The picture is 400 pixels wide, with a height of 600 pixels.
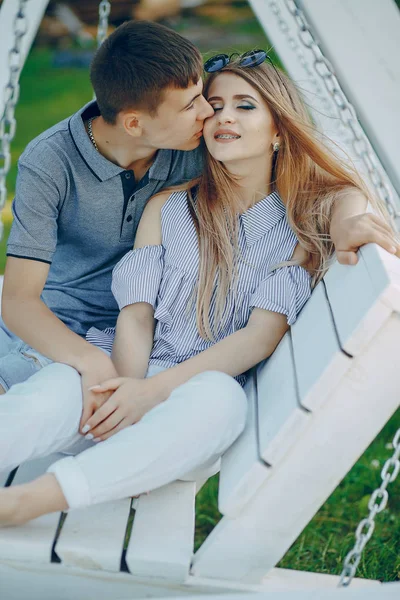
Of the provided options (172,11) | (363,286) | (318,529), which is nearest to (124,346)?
(363,286)

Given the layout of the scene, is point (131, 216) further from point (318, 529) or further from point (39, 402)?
point (318, 529)

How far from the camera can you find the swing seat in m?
1.46

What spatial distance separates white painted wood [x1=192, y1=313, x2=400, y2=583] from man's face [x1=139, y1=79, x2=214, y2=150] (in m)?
0.92

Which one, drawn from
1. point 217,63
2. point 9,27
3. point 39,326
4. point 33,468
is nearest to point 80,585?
point 33,468

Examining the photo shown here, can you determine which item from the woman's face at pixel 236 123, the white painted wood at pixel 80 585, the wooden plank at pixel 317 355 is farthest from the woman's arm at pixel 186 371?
the woman's face at pixel 236 123

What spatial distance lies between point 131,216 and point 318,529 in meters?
1.22

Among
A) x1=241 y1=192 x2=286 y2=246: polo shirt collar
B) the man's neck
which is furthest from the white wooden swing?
the man's neck

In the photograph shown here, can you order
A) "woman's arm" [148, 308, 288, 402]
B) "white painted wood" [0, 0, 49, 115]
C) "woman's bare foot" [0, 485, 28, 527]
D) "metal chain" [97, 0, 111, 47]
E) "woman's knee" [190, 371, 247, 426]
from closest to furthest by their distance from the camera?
"woman's bare foot" [0, 485, 28, 527], "woman's knee" [190, 371, 247, 426], "woman's arm" [148, 308, 288, 402], "white painted wood" [0, 0, 49, 115], "metal chain" [97, 0, 111, 47]

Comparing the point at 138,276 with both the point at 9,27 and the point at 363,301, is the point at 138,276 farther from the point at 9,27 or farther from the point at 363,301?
the point at 9,27

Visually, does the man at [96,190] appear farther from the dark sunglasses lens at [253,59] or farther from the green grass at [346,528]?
the green grass at [346,528]

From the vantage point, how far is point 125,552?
5.12 ft

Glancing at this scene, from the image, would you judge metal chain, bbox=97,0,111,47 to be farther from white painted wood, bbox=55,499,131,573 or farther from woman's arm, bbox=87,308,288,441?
white painted wood, bbox=55,499,131,573

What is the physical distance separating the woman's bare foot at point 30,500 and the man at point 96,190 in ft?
1.12

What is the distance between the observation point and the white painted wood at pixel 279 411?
1496mm
